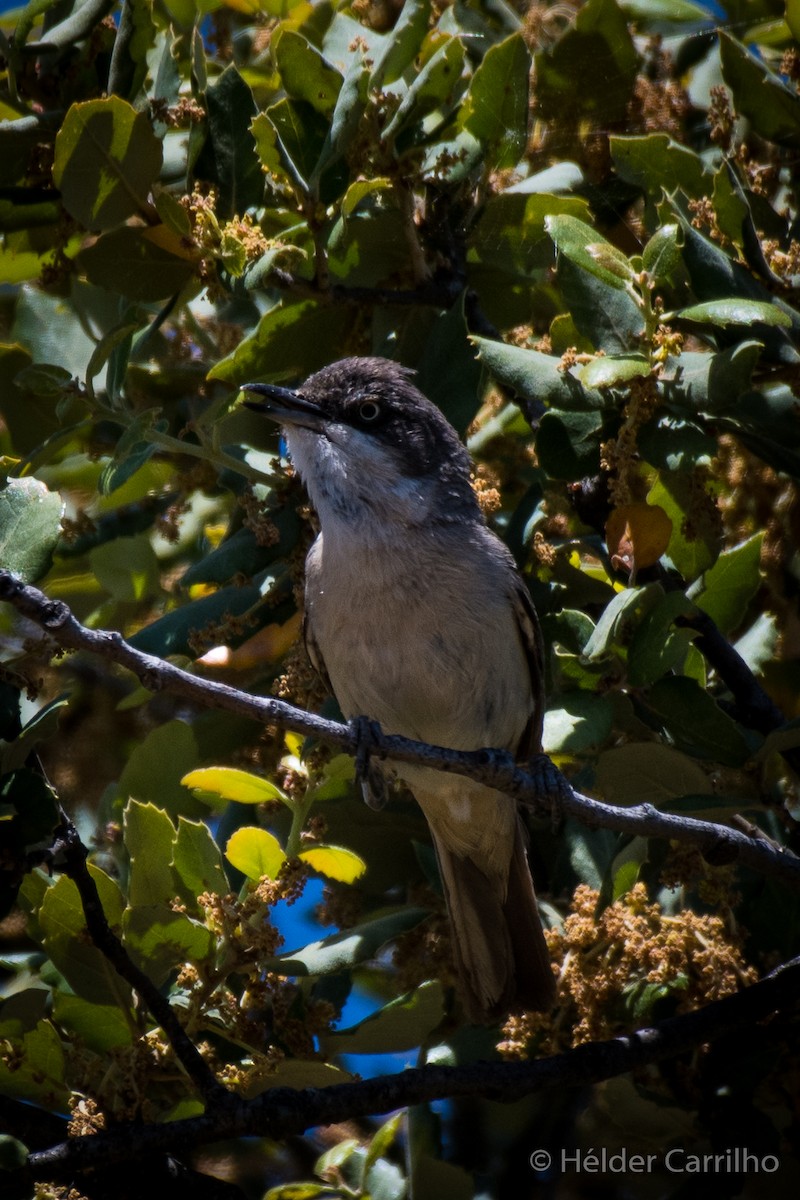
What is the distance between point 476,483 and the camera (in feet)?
13.2

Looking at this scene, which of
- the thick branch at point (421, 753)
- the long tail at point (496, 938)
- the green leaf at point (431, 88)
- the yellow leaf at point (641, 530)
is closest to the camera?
the thick branch at point (421, 753)

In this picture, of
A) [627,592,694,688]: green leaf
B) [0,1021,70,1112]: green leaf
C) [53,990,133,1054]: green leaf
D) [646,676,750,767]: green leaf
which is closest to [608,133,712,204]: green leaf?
[627,592,694,688]: green leaf

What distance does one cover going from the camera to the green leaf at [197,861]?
3090 millimetres

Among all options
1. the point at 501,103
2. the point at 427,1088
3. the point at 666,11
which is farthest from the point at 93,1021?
the point at 666,11

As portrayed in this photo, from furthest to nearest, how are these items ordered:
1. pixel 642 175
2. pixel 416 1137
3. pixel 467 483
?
pixel 467 483, pixel 642 175, pixel 416 1137

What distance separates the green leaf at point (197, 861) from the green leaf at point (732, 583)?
1.51 metres

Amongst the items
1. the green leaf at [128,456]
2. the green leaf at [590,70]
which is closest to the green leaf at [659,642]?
the green leaf at [128,456]

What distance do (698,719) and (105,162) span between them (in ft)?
7.59

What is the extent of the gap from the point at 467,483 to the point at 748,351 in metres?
1.21

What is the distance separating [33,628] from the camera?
4.56 m

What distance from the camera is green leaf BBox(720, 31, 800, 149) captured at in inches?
157

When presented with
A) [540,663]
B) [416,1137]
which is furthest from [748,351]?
[416,1137]

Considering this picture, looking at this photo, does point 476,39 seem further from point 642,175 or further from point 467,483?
point 467,483

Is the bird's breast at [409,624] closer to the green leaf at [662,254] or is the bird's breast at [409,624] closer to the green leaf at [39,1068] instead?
the green leaf at [662,254]
